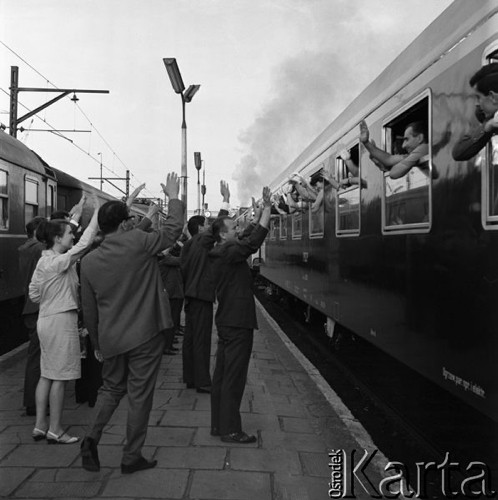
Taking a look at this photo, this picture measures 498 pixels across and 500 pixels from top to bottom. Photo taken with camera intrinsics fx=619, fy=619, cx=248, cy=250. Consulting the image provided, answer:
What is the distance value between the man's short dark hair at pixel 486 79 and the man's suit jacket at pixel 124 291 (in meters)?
2.09

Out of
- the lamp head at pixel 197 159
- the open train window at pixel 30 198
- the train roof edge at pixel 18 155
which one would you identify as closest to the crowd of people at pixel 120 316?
the train roof edge at pixel 18 155

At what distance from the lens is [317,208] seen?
8477 millimetres

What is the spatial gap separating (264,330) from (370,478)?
21.4 ft

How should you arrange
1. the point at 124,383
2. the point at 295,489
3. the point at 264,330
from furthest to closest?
1. the point at 264,330
2. the point at 124,383
3. the point at 295,489

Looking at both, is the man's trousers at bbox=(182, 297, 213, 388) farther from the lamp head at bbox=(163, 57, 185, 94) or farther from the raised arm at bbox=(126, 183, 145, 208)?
the lamp head at bbox=(163, 57, 185, 94)

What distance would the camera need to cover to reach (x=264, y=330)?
1070 cm

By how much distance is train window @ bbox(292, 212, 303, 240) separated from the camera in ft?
32.8

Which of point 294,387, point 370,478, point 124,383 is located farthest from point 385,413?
point 124,383

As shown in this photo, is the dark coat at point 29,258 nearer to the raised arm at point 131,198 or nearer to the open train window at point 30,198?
the raised arm at point 131,198

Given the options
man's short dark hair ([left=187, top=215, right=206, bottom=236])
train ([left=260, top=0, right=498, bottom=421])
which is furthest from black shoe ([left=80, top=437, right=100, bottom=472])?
man's short dark hair ([left=187, top=215, right=206, bottom=236])

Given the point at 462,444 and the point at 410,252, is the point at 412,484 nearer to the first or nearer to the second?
the point at 462,444

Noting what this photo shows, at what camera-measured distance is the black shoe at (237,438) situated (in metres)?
4.54

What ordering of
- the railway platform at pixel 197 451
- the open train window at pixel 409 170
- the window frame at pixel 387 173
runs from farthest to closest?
1. the open train window at pixel 409 170
2. the window frame at pixel 387 173
3. the railway platform at pixel 197 451

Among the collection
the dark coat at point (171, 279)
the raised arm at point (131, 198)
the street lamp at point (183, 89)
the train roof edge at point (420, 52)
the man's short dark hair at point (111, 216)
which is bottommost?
the dark coat at point (171, 279)
